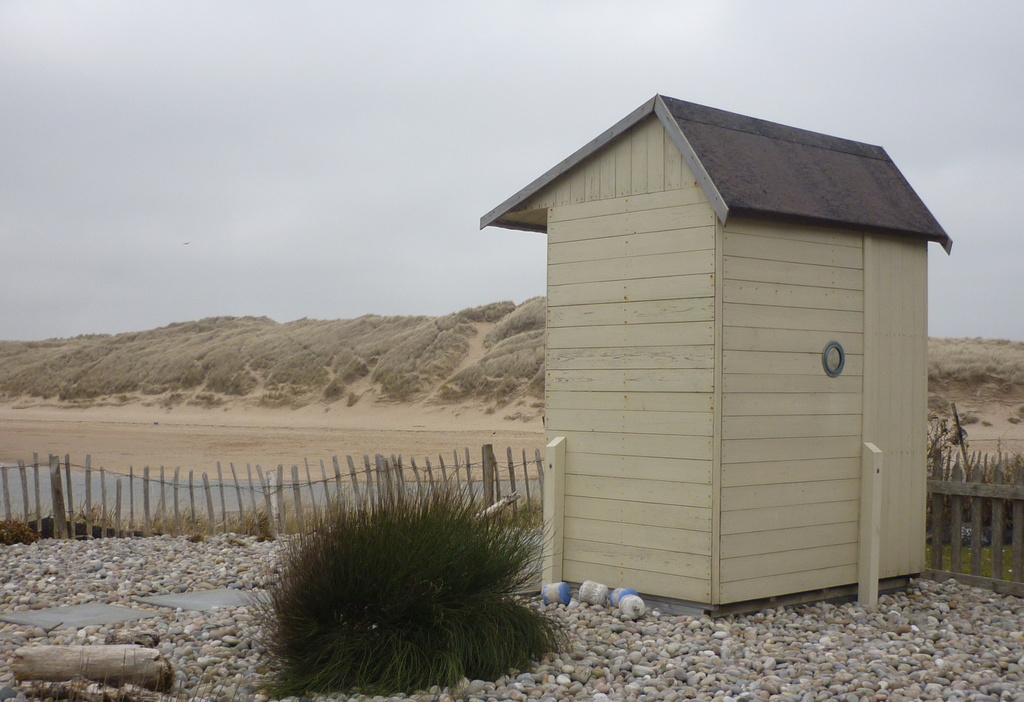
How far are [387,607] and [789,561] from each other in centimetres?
341

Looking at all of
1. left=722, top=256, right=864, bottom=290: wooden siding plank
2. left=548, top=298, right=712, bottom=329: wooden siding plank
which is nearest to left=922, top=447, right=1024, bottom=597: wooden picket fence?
left=548, top=298, right=712, bottom=329: wooden siding plank

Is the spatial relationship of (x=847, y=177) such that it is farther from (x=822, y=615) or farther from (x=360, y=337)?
(x=360, y=337)

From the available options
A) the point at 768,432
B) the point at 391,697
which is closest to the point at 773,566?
the point at 768,432

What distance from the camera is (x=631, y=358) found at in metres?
7.28

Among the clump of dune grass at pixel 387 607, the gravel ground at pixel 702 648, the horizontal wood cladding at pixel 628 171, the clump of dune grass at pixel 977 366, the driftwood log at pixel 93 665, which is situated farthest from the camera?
the clump of dune grass at pixel 977 366

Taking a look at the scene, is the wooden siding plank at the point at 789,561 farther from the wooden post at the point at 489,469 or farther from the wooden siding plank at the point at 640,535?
the wooden post at the point at 489,469

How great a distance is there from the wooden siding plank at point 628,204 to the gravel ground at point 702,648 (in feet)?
9.79

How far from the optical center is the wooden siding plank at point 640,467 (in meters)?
6.84

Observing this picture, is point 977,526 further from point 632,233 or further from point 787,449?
point 632,233

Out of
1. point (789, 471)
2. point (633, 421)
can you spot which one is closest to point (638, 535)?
point (633, 421)

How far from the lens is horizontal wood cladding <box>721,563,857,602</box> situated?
6.85m

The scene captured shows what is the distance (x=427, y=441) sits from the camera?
28.8m

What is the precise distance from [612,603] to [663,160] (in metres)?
3.32

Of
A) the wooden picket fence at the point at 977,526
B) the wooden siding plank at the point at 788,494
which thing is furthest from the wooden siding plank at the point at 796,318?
the wooden picket fence at the point at 977,526
